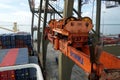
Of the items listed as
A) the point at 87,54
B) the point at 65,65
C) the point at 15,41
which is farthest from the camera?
the point at 15,41

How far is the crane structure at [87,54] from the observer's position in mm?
4676

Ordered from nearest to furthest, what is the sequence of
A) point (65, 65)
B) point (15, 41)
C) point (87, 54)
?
point (87, 54) < point (65, 65) < point (15, 41)

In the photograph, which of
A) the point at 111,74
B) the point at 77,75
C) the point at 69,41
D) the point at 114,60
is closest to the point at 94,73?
the point at 111,74

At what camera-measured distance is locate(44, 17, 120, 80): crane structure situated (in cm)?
468

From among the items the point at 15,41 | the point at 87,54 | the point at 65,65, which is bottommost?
the point at 65,65

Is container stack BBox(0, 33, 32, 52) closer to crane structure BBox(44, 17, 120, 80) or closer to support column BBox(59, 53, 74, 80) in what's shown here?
support column BBox(59, 53, 74, 80)

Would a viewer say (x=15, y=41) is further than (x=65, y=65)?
Yes

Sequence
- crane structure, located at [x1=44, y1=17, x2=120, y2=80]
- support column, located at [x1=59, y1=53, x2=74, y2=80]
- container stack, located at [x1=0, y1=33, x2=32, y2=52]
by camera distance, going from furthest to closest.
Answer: container stack, located at [x1=0, y1=33, x2=32, y2=52] → support column, located at [x1=59, y1=53, x2=74, y2=80] → crane structure, located at [x1=44, y1=17, x2=120, y2=80]

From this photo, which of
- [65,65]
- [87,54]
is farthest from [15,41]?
[87,54]

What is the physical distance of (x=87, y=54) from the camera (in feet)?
25.3

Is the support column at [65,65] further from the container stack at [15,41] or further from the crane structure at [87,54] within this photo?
the container stack at [15,41]

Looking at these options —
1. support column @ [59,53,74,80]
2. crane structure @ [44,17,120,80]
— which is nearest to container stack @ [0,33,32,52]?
support column @ [59,53,74,80]

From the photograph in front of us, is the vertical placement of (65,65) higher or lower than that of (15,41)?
lower

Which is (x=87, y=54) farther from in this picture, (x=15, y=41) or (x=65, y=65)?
(x=15, y=41)
